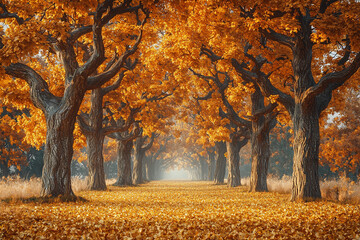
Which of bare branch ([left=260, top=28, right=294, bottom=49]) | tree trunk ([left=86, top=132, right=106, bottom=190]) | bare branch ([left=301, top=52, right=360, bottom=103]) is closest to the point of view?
bare branch ([left=301, top=52, right=360, bottom=103])

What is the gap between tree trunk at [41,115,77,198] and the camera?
10.8 m

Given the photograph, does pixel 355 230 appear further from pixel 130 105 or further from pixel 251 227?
pixel 130 105

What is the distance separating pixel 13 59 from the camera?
8180mm

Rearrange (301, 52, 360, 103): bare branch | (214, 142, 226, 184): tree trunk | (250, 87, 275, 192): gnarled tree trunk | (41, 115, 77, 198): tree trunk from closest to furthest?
(301, 52, 360, 103): bare branch
(41, 115, 77, 198): tree trunk
(250, 87, 275, 192): gnarled tree trunk
(214, 142, 226, 184): tree trunk

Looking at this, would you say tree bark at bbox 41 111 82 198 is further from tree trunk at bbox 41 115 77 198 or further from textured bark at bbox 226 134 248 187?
textured bark at bbox 226 134 248 187

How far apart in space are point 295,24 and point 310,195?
613cm

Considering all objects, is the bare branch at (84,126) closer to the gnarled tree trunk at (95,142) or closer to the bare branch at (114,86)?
the gnarled tree trunk at (95,142)

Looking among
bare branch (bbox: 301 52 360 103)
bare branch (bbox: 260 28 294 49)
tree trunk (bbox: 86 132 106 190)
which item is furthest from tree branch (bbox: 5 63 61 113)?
bare branch (bbox: 301 52 360 103)

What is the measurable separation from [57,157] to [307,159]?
30.4ft

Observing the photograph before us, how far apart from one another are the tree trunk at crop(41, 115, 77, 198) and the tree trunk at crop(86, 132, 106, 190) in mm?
7617

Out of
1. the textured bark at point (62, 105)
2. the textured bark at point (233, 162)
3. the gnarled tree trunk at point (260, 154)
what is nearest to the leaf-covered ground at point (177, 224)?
the textured bark at point (62, 105)

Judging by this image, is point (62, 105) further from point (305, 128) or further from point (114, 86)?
point (305, 128)

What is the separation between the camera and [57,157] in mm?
10922

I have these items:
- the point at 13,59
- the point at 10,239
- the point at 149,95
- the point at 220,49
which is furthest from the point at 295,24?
the point at 149,95
